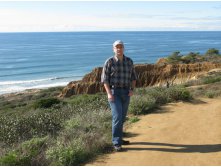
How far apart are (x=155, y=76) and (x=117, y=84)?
34326 mm

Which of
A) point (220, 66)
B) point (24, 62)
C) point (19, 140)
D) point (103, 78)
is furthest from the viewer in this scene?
point (24, 62)

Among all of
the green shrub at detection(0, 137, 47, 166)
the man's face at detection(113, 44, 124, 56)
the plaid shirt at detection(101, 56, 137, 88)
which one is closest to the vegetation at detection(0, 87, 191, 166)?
the green shrub at detection(0, 137, 47, 166)

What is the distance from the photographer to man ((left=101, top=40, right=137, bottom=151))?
5.97m

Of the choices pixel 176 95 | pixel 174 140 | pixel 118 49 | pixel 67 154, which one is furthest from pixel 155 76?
pixel 67 154

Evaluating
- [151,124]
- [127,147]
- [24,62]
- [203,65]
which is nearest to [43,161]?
[127,147]

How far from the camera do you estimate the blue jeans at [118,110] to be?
602 cm

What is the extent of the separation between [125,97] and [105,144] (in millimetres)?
862

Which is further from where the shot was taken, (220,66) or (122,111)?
(220,66)

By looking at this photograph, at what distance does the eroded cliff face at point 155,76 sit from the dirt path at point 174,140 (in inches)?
1109

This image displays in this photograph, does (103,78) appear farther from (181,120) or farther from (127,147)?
(181,120)

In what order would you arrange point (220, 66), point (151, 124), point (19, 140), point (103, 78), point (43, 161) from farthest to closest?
point (220, 66)
point (151, 124)
point (19, 140)
point (103, 78)
point (43, 161)

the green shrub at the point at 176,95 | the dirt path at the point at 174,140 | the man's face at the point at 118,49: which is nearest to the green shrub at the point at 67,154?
the dirt path at the point at 174,140

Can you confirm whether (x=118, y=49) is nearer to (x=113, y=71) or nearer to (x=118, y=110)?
(x=113, y=71)

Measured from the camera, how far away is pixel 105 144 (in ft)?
20.5
